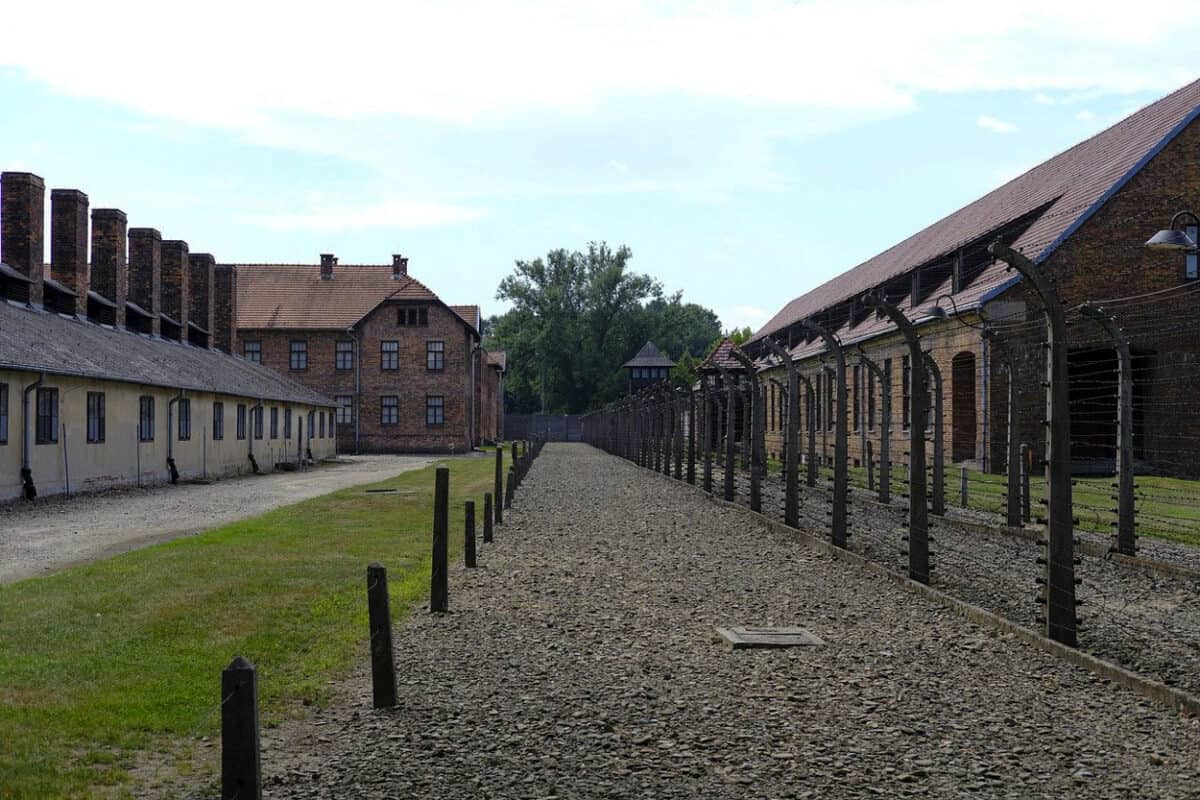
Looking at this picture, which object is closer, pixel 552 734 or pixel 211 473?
pixel 552 734

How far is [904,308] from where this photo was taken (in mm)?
37125

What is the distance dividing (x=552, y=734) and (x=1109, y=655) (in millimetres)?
4056

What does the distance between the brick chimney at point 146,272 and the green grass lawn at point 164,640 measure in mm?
25241

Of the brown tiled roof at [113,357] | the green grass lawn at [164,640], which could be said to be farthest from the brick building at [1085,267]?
the brown tiled roof at [113,357]

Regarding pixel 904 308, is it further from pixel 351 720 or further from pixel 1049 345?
pixel 351 720

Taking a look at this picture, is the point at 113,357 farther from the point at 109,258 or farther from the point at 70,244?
the point at 109,258

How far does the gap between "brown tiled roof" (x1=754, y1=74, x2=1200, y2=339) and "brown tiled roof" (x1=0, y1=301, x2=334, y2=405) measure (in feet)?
66.9

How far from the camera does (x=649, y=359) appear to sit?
9406cm

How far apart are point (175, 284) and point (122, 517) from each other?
24241mm

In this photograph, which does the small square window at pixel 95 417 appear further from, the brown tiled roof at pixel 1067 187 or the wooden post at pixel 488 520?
the brown tiled roof at pixel 1067 187

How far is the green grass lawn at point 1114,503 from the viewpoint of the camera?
47.8 feet

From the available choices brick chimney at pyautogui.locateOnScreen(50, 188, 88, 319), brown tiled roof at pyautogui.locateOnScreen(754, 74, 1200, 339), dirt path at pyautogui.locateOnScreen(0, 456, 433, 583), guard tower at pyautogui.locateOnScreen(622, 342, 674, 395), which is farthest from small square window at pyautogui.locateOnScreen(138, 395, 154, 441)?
guard tower at pyautogui.locateOnScreen(622, 342, 674, 395)

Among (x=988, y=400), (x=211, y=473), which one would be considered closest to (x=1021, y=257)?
(x=988, y=400)

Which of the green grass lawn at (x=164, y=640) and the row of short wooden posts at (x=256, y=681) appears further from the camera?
the green grass lawn at (x=164, y=640)
